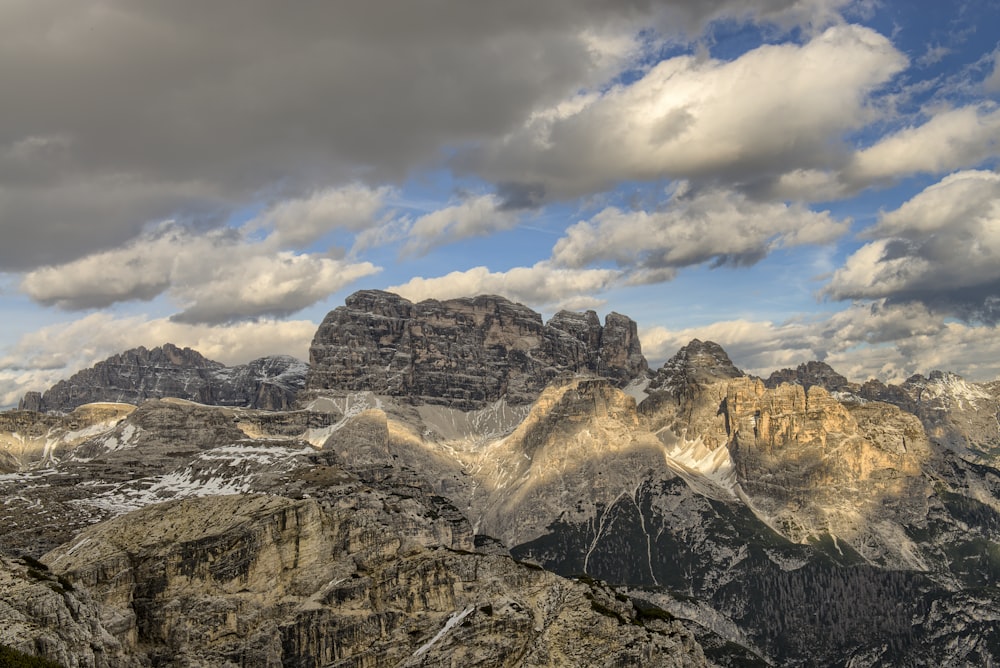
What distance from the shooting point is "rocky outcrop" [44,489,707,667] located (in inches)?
4611

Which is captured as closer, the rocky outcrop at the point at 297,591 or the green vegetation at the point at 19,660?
the green vegetation at the point at 19,660

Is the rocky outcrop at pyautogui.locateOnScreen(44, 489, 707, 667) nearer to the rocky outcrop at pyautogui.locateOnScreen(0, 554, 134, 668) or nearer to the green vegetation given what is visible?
the rocky outcrop at pyautogui.locateOnScreen(0, 554, 134, 668)

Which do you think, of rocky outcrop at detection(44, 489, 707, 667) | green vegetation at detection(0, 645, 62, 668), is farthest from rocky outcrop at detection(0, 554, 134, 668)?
rocky outcrop at detection(44, 489, 707, 667)

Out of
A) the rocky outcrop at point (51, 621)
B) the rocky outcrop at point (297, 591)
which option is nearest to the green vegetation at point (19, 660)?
the rocky outcrop at point (51, 621)

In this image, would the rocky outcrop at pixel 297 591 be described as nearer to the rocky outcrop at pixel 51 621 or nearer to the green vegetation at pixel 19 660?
the rocky outcrop at pixel 51 621

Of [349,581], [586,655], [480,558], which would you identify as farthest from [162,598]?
[586,655]

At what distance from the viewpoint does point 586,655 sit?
341 feet

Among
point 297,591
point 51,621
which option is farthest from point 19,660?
point 297,591

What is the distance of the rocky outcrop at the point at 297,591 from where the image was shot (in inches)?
4611

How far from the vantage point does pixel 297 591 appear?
477 ft

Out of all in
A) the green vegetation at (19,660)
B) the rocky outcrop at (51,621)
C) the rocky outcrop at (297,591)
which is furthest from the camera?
the rocky outcrop at (297,591)

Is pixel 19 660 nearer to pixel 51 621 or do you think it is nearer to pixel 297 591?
pixel 51 621

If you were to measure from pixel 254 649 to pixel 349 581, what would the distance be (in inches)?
727

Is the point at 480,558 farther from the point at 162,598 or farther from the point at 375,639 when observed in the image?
the point at 162,598
